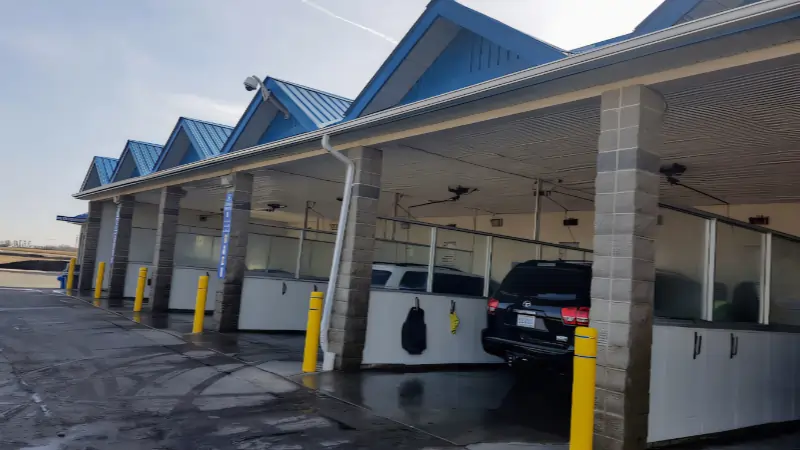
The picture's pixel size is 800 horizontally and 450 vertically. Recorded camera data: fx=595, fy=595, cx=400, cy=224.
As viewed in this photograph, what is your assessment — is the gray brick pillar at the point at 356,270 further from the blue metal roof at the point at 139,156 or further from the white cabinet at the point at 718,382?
the blue metal roof at the point at 139,156

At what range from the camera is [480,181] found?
11773mm

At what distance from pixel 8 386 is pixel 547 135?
7.03 metres

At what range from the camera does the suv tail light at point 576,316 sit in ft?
22.8

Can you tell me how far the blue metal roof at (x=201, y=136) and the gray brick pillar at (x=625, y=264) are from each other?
1117 cm

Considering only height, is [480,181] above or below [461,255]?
above

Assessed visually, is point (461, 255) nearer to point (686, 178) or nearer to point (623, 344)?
point (686, 178)

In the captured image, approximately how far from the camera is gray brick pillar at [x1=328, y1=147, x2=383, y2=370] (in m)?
8.61

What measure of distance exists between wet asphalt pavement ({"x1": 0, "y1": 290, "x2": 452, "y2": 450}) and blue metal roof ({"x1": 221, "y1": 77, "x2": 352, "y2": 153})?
4568mm

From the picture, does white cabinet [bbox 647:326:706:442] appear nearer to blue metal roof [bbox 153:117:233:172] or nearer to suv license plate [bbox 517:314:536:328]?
suv license plate [bbox 517:314:536:328]

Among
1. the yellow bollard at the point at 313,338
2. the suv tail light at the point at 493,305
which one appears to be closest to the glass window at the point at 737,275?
the suv tail light at the point at 493,305

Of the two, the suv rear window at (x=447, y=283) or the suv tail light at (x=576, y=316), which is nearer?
the suv tail light at (x=576, y=316)

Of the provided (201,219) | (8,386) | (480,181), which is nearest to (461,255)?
(480,181)

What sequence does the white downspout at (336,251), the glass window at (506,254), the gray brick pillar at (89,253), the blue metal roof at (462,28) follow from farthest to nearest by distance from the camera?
the gray brick pillar at (89,253), the glass window at (506,254), the white downspout at (336,251), the blue metal roof at (462,28)

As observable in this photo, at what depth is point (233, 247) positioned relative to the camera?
40.2 feet
